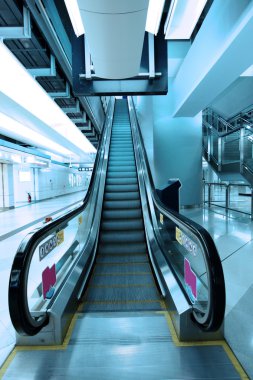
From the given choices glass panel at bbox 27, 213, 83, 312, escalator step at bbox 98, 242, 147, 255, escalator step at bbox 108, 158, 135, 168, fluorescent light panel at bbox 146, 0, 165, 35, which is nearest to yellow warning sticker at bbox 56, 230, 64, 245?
glass panel at bbox 27, 213, 83, 312

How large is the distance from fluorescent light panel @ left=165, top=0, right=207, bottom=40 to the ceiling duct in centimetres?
111

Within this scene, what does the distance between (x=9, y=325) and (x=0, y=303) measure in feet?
1.54

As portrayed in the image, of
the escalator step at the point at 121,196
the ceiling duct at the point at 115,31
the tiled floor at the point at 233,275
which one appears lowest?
the tiled floor at the point at 233,275

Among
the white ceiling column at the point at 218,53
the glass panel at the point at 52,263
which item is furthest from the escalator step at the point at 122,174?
the glass panel at the point at 52,263

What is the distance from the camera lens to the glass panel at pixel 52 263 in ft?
6.02

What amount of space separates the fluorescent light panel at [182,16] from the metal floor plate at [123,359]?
3658 millimetres

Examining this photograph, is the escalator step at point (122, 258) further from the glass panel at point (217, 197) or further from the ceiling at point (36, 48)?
the glass panel at point (217, 197)

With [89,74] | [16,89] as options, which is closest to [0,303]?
[89,74]

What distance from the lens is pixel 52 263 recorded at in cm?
211

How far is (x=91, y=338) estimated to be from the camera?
1848 mm

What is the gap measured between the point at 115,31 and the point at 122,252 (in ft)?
9.68

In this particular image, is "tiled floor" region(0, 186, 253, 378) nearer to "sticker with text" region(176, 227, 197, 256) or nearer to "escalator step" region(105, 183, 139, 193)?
"sticker with text" region(176, 227, 197, 256)

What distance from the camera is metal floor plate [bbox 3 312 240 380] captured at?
1.49m

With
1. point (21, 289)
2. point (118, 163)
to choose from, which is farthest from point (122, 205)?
point (21, 289)
